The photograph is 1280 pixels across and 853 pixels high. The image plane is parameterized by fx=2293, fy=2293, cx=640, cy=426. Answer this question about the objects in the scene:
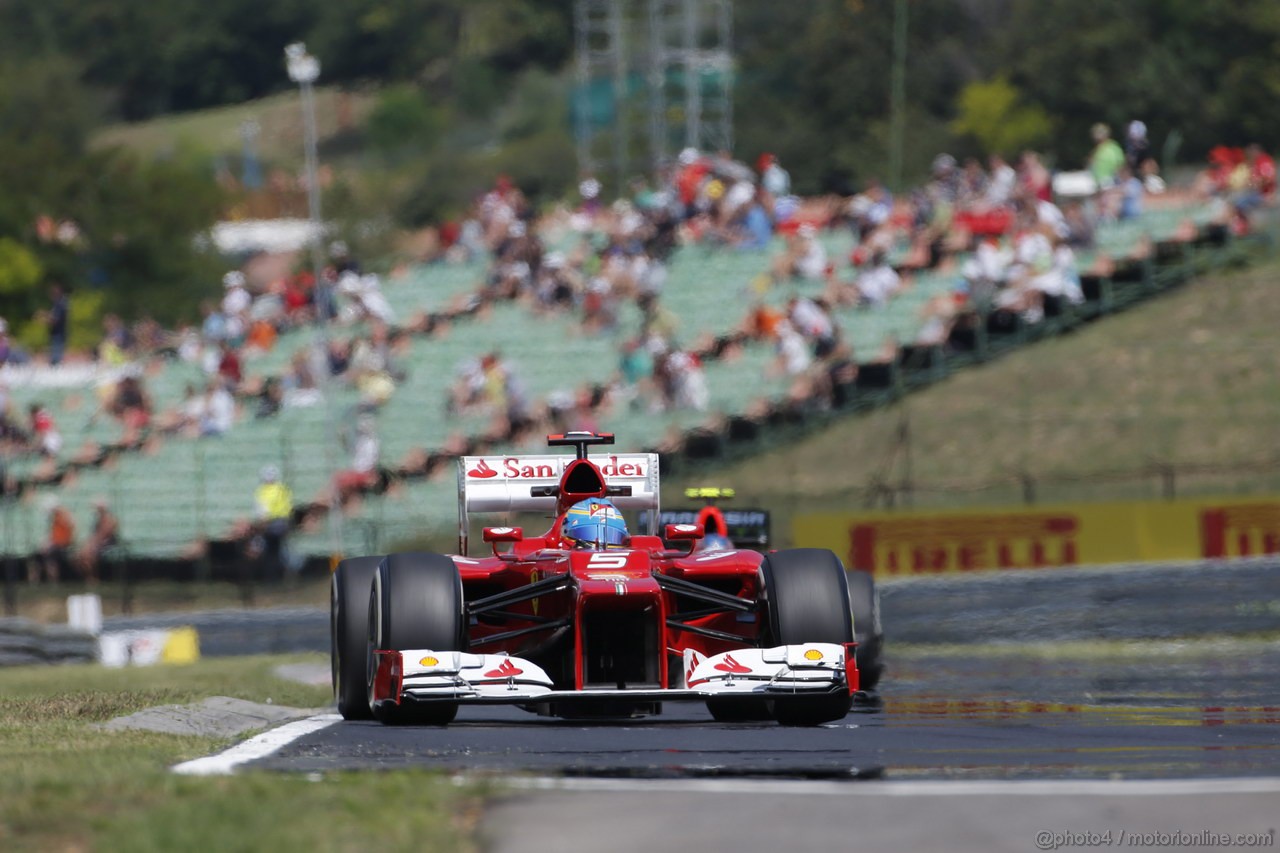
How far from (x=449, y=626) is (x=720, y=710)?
92.8 inches

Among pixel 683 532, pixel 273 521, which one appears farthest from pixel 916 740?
pixel 273 521

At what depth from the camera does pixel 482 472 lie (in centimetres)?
1359

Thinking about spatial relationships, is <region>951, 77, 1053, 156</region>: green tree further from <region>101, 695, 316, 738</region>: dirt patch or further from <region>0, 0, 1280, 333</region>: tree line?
<region>101, 695, 316, 738</region>: dirt patch

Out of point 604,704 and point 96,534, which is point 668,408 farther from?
point 604,704

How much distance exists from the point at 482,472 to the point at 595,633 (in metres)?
2.85

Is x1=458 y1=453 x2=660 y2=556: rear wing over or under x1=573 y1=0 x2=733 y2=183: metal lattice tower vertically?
under

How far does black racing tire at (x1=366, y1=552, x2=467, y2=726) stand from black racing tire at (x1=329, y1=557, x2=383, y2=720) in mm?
336

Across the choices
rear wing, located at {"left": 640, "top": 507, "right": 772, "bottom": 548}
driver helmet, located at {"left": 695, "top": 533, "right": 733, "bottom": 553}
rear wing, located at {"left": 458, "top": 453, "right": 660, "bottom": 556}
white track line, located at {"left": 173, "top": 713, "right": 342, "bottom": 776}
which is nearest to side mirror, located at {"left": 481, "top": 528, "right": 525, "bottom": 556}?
rear wing, located at {"left": 458, "top": 453, "right": 660, "bottom": 556}

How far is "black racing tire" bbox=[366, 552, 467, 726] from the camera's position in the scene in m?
10.7

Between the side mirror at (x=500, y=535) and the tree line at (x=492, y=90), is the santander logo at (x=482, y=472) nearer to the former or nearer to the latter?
the side mirror at (x=500, y=535)

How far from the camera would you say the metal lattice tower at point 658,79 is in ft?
160

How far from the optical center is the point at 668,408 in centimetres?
2967

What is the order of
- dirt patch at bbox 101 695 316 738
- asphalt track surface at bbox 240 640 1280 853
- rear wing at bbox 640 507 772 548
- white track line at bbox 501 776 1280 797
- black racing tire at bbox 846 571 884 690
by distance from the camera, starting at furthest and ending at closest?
rear wing at bbox 640 507 772 548 < black racing tire at bbox 846 571 884 690 < dirt patch at bbox 101 695 316 738 < white track line at bbox 501 776 1280 797 < asphalt track surface at bbox 240 640 1280 853

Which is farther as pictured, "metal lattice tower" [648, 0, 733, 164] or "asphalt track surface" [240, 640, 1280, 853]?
"metal lattice tower" [648, 0, 733, 164]
